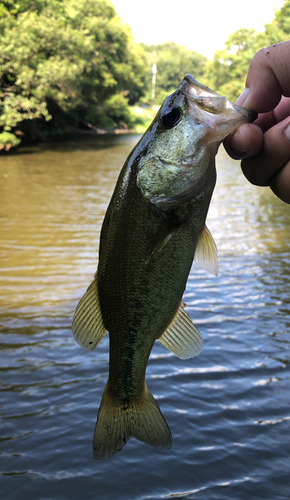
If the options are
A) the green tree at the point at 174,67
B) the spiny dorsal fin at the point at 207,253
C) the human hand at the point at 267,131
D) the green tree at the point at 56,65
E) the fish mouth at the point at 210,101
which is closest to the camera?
the fish mouth at the point at 210,101

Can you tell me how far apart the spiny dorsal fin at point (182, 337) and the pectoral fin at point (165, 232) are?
0.42 m

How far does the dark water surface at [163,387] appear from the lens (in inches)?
156

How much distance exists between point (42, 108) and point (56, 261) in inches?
829

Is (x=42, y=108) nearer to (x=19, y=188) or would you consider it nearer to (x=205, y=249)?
(x=19, y=188)

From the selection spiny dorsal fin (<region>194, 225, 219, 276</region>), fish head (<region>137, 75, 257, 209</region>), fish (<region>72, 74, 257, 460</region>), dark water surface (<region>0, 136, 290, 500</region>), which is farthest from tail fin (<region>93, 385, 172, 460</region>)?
dark water surface (<region>0, 136, 290, 500</region>)

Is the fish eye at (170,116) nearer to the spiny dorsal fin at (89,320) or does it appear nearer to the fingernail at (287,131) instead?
the fingernail at (287,131)

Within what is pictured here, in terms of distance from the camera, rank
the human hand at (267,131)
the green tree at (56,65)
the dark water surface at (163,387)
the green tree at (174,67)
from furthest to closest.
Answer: the green tree at (174,67)
the green tree at (56,65)
the dark water surface at (163,387)
the human hand at (267,131)

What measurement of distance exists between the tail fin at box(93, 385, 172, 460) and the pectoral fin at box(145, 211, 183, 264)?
94 centimetres

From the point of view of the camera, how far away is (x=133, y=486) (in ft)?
12.8

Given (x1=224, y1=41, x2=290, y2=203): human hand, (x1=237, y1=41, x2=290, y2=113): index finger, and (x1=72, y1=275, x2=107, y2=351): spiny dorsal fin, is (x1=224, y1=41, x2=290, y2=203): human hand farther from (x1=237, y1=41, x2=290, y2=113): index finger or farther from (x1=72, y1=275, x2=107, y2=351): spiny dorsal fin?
(x1=72, y1=275, x2=107, y2=351): spiny dorsal fin

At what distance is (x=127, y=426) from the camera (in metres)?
2.55

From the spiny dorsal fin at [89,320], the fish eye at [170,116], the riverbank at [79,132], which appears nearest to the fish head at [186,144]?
the fish eye at [170,116]

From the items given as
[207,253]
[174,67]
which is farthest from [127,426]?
[174,67]

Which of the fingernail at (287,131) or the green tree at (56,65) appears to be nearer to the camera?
the fingernail at (287,131)
